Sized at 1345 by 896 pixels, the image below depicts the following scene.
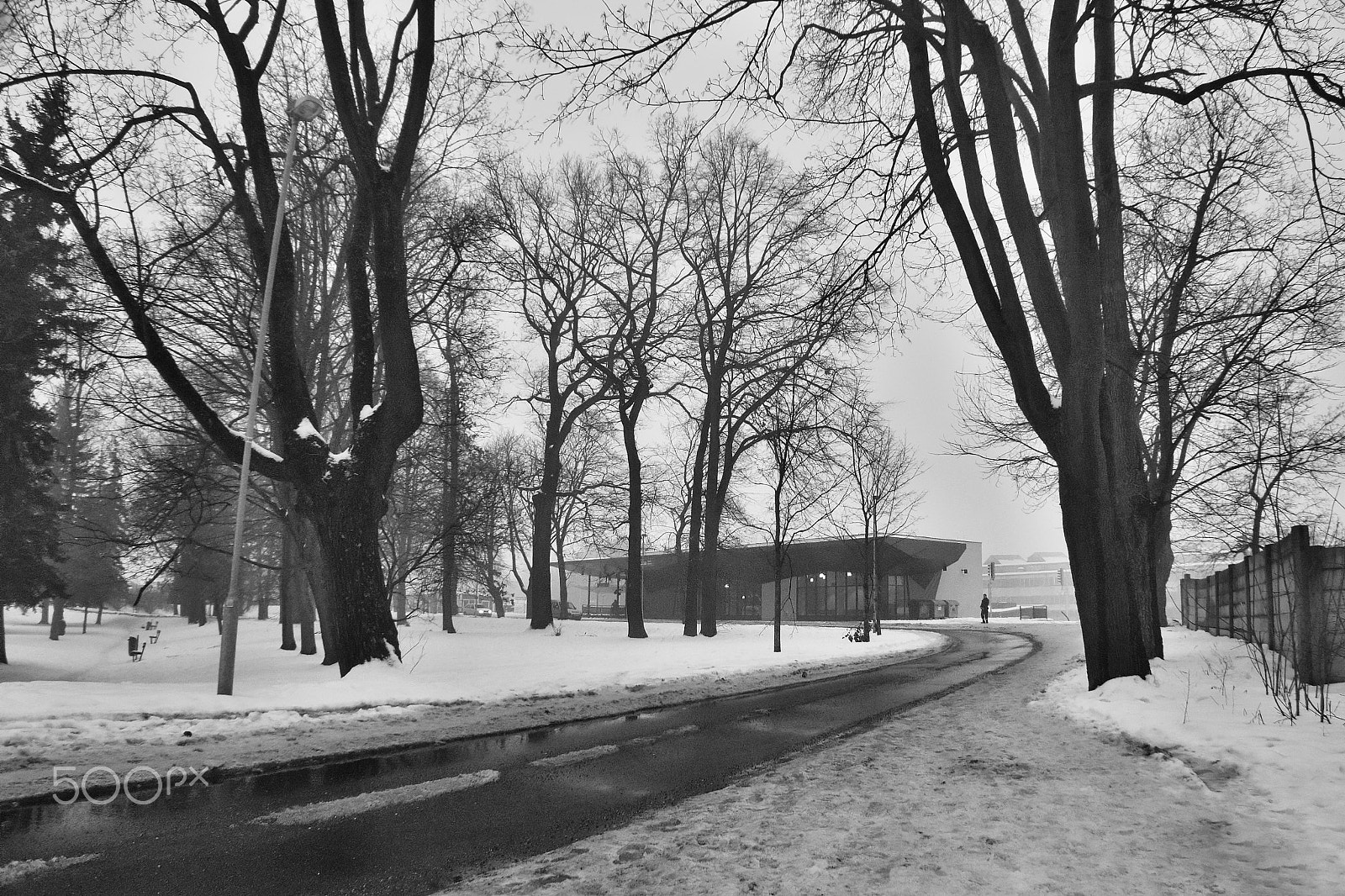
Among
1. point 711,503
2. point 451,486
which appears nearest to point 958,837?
point 451,486

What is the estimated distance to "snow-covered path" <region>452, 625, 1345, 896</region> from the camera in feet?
11.2

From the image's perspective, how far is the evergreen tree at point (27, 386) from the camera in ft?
53.1

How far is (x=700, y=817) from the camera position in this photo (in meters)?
4.48

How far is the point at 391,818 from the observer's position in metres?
4.44

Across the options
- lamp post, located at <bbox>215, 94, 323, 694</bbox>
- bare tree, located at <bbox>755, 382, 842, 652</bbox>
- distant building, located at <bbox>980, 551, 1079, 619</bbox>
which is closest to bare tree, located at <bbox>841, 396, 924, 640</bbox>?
bare tree, located at <bbox>755, 382, 842, 652</bbox>

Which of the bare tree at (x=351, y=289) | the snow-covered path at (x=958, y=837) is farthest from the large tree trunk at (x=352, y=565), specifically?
the snow-covered path at (x=958, y=837)

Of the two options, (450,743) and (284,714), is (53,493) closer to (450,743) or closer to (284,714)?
(284,714)

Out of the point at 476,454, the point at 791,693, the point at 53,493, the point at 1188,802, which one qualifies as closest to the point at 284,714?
the point at 791,693

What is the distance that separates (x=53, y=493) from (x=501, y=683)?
4165 cm

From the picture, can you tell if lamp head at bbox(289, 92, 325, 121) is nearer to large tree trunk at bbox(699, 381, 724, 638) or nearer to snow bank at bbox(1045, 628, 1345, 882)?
snow bank at bbox(1045, 628, 1345, 882)

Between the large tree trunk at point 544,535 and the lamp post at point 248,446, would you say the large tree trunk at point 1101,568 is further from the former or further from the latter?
the large tree trunk at point 544,535

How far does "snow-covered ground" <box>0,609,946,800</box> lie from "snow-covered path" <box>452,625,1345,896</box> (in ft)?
11.7

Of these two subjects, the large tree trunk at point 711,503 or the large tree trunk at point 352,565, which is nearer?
the large tree trunk at point 352,565

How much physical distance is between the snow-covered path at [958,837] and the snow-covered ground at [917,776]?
0.02m
